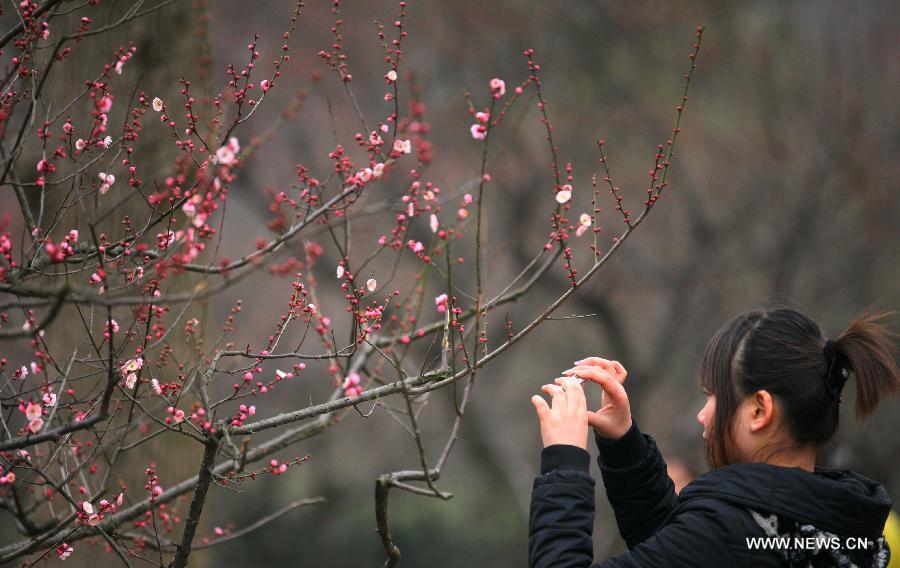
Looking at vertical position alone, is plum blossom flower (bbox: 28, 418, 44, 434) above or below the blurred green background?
below

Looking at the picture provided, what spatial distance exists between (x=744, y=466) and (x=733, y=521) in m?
0.12

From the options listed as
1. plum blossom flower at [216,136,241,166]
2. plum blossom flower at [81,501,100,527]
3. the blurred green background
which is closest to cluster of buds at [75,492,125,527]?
plum blossom flower at [81,501,100,527]

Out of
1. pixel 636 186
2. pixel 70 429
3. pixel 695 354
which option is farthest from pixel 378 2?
pixel 70 429

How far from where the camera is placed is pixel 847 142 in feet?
21.6

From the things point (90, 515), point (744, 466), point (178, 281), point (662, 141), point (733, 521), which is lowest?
point (733, 521)

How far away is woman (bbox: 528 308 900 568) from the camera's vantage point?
1537 millimetres

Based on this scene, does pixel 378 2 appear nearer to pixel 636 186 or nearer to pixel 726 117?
pixel 636 186

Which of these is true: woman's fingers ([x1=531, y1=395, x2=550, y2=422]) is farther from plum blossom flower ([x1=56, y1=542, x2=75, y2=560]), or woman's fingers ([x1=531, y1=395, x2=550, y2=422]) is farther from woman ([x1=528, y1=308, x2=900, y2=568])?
plum blossom flower ([x1=56, y1=542, x2=75, y2=560])

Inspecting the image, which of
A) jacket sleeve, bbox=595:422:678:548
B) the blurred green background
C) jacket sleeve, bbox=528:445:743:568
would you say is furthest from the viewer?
the blurred green background

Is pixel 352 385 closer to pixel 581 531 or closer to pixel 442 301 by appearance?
pixel 442 301

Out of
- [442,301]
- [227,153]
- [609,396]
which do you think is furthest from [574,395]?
[227,153]

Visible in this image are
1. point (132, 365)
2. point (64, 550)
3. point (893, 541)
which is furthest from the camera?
point (893, 541)

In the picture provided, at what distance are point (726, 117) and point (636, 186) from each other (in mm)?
Answer: 916

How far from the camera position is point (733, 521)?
5.02 feet
